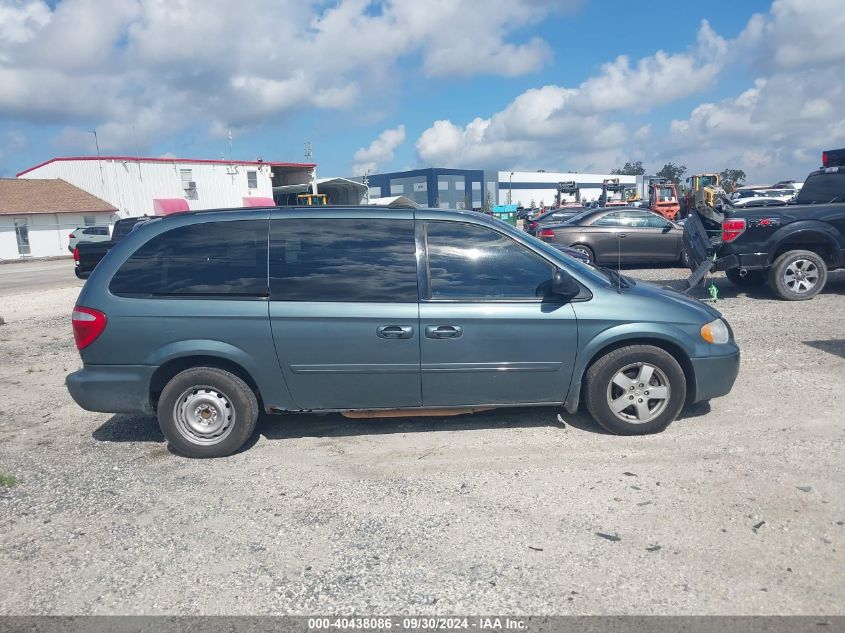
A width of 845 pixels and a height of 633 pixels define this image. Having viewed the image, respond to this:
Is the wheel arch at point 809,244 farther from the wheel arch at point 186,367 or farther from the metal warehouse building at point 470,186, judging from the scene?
the metal warehouse building at point 470,186

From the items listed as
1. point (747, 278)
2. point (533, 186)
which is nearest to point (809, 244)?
point (747, 278)

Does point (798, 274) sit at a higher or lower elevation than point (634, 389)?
higher

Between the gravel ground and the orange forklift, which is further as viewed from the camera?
the orange forklift

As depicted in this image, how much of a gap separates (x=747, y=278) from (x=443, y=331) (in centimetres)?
850

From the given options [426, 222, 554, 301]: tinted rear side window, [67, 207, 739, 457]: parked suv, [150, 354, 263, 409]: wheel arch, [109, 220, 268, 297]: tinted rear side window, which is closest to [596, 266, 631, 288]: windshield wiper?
[67, 207, 739, 457]: parked suv

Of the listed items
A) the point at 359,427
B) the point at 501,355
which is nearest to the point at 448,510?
the point at 501,355

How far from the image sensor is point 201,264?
4695mm

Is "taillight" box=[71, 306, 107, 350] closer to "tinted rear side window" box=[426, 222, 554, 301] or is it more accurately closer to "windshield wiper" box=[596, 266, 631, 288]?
"tinted rear side window" box=[426, 222, 554, 301]

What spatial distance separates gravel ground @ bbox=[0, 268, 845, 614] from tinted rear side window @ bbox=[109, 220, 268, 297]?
128 cm

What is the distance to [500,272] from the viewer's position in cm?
473

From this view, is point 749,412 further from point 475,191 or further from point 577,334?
point 475,191

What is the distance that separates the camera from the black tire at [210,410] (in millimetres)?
4641

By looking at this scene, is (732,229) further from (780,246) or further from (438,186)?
(438,186)

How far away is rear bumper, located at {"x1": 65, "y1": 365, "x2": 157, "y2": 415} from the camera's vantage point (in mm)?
4625
